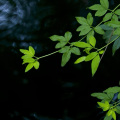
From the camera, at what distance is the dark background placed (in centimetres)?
136

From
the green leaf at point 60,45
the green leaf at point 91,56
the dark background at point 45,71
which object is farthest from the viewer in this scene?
the dark background at point 45,71

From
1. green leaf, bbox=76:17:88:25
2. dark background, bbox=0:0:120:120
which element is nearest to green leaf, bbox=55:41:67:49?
green leaf, bbox=76:17:88:25

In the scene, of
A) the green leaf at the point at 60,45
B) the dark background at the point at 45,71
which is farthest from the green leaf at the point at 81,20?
the dark background at the point at 45,71

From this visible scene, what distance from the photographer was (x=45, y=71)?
152 cm

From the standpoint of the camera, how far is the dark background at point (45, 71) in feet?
4.45

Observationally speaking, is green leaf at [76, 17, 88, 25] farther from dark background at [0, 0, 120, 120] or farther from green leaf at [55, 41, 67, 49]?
dark background at [0, 0, 120, 120]

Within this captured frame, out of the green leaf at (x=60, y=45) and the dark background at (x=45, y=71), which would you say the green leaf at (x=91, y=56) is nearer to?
the green leaf at (x=60, y=45)

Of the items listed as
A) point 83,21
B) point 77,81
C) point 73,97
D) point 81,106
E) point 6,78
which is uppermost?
point 83,21

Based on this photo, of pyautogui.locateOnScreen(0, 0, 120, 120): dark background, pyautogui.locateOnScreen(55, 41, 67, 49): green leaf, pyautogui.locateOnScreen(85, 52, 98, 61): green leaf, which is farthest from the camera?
pyautogui.locateOnScreen(0, 0, 120, 120): dark background

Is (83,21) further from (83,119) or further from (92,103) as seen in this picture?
(83,119)

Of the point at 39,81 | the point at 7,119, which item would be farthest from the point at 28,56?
the point at 7,119

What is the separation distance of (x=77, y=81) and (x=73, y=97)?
7.0 inches

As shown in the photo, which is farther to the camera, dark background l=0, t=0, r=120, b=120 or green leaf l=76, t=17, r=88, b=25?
dark background l=0, t=0, r=120, b=120

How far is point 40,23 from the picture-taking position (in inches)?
54.7
